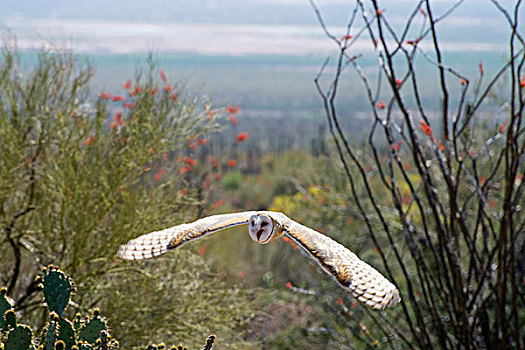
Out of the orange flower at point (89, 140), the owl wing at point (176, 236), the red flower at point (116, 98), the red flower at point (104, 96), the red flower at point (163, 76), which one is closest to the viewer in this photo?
the owl wing at point (176, 236)

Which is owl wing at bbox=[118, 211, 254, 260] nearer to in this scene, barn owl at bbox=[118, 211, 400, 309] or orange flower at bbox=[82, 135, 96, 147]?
barn owl at bbox=[118, 211, 400, 309]

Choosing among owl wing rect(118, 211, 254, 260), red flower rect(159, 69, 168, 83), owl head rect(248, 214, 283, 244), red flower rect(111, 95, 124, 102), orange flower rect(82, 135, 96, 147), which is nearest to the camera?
owl head rect(248, 214, 283, 244)

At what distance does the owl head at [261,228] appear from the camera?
107cm

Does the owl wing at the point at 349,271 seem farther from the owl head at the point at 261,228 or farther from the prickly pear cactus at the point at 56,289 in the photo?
the prickly pear cactus at the point at 56,289

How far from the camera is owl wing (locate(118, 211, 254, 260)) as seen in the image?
1.17 metres

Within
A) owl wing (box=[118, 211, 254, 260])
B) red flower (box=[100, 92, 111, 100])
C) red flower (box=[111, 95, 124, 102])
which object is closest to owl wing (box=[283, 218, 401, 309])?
owl wing (box=[118, 211, 254, 260])

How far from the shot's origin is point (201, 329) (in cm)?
293

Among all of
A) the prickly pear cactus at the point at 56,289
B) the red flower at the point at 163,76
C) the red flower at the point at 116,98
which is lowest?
the prickly pear cactus at the point at 56,289

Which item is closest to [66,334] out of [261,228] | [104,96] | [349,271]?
[261,228]

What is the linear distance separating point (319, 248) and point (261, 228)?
0.14 metres

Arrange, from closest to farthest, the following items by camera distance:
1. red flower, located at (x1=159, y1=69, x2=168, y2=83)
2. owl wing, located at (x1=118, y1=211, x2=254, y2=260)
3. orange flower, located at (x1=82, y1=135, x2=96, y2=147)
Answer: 1. owl wing, located at (x1=118, y1=211, x2=254, y2=260)
2. orange flower, located at (x1=82, y1=135, x2=96, y2=147)
3. red flower, located at (x1=159, y1=69, x2=168, y2=83)

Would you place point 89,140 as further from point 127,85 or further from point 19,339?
point 19,339

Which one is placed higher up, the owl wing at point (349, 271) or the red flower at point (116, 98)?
the red flower at point (116, 98)

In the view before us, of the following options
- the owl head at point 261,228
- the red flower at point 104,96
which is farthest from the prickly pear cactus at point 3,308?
the red flower at point 104,96
